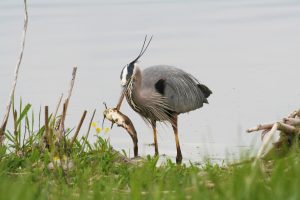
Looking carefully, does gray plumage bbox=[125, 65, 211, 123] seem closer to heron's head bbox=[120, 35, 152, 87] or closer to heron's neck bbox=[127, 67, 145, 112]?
heron's neck bbox=[127, 67, 145, 112]

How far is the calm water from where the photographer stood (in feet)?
36.4

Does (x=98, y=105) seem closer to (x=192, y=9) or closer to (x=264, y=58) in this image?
(x=264, y=58)

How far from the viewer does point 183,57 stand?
1479 centimetres

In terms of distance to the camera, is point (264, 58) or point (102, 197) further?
point (264, 58)

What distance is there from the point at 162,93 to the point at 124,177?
13.8 feet

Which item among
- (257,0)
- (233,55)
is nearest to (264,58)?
(233,55)

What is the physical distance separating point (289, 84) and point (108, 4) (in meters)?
14.0

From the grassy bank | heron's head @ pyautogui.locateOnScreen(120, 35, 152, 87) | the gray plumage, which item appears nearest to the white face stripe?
heron's head @ pyautogui.locateOnScreen(120, 35, 152, 87)

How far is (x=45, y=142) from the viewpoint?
7.09 meters

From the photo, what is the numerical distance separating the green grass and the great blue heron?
2.85 m

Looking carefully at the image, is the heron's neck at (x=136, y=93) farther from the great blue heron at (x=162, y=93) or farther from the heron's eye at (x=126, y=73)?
the heron's eye at (x=126, y=73)

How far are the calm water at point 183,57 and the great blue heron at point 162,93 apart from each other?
30 cm

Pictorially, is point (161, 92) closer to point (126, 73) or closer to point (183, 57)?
point (126, 73)

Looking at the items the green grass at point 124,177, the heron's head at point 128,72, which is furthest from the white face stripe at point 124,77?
the green grass at point 124,177
